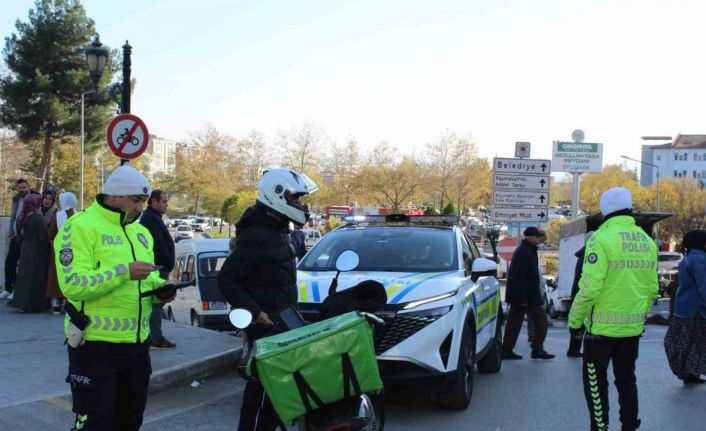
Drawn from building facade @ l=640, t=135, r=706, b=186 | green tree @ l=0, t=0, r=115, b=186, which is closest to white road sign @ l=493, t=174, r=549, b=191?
green tree @ l=0, t=0, r=115, b=186

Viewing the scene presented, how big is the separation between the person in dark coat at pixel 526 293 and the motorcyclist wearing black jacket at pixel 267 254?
6.14 metres

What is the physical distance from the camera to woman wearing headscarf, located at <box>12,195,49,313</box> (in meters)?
10.6

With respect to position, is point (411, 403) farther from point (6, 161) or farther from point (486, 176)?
point (6, 161)

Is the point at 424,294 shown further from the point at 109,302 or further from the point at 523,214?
the point at 523,214

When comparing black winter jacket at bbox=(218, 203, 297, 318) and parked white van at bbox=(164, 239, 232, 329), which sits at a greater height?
black winter jacket at bbox=(218, 203, 297, 318)

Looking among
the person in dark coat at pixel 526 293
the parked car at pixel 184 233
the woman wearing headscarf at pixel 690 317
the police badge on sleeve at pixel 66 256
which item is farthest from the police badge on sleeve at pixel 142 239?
the parked car at pixel 184 233

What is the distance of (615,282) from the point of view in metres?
5.45

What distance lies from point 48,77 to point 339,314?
4249cm

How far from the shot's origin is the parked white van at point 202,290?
13180 millimetres

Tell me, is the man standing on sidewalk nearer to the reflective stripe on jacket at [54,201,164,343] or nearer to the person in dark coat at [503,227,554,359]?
the reflective stripe on jacket at [54,201,164,343]

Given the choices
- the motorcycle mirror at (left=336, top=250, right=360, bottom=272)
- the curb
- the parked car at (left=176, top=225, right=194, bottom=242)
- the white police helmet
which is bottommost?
the parked car at (left=176, top=225, right=194, bottom=242)

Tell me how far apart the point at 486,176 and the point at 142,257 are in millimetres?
53741

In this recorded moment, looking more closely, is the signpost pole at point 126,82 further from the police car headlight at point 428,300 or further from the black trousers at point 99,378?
the black trousers at point 99,378

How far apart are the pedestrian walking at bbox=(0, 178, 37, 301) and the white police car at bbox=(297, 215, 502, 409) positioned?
17.5 ft
